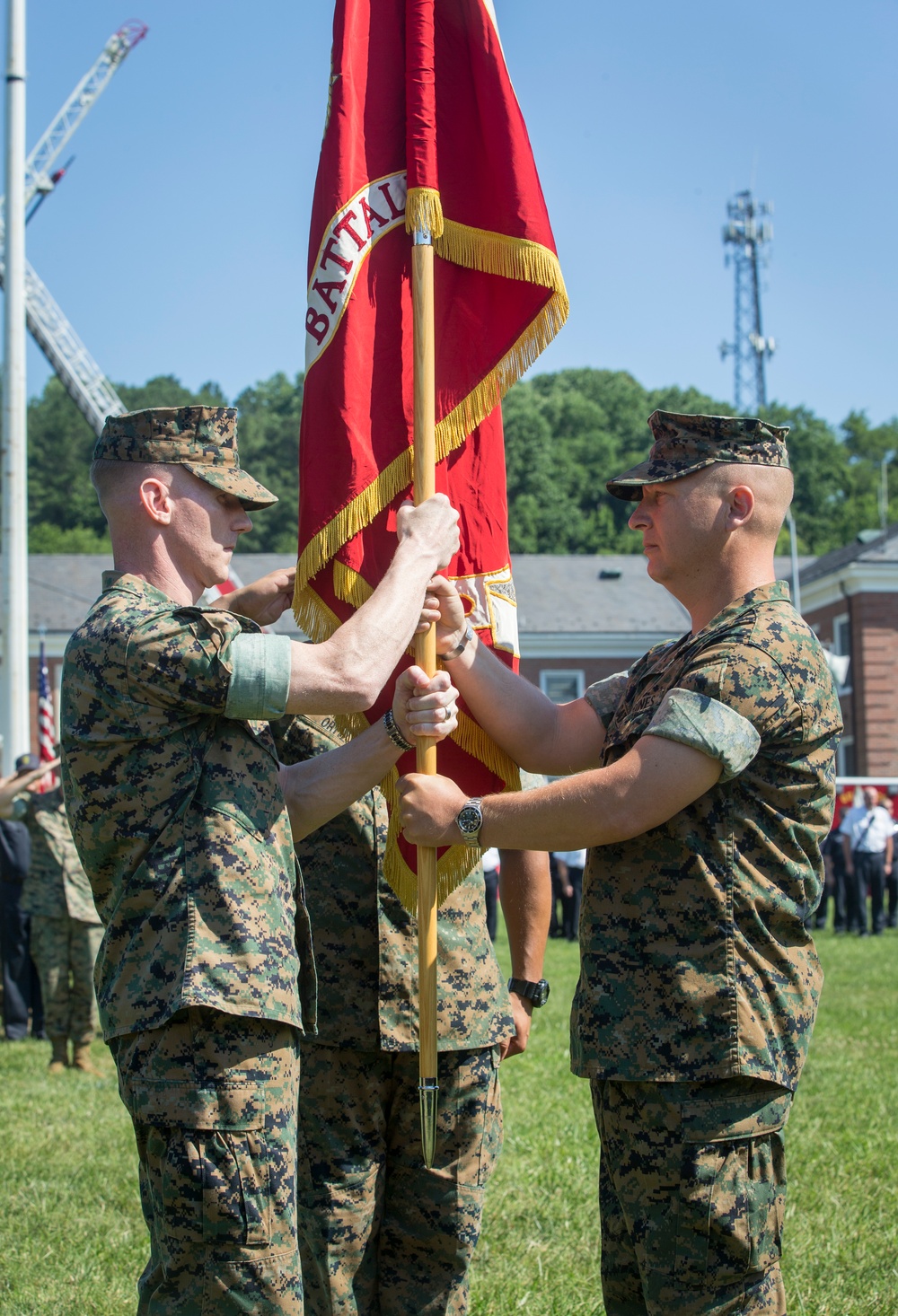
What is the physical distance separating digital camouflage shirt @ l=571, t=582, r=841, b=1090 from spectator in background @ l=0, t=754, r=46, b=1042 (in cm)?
1033

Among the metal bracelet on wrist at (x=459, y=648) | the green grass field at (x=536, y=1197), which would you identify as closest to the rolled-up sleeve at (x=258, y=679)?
the metal bracelet on wrist at (x=459, y=648)

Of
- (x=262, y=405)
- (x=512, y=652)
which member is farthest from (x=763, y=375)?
(x=512, y=652)

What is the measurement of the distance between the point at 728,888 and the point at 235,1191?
4.38 ft

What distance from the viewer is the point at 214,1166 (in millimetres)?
2883

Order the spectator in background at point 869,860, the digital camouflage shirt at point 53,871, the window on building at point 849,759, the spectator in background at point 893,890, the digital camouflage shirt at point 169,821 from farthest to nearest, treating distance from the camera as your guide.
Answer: the window on building at point 849,759
the spectator in background at point 893,890
the spectator in background at point 869,860
the digital camouflage shirt at point 53,871
the digital camouflage shirt at point 169,821

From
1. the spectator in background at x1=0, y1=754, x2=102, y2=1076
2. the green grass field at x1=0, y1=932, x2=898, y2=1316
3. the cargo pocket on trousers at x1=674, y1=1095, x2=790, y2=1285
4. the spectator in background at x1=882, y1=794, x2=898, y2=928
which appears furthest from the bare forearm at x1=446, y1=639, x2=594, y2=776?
the spectator in background at x1=882, y1=794, x2=898, y2=928

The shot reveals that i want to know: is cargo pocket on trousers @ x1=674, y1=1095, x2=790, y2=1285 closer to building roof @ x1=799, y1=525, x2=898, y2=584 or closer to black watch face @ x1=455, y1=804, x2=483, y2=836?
black watch face @ x1=455, y1=804, x2=483, y2=836

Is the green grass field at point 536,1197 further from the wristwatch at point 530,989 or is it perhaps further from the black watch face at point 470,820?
the black watch face at point 470,820

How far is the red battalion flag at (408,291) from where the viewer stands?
4027 millimetres

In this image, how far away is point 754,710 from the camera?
10.2 ft

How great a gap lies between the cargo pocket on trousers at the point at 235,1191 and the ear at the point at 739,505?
1902 mm

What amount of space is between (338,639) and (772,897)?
1.25 m

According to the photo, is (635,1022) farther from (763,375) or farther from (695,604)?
(763,375)

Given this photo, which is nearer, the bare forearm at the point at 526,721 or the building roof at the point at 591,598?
the bare forearm at the point at 526,721
